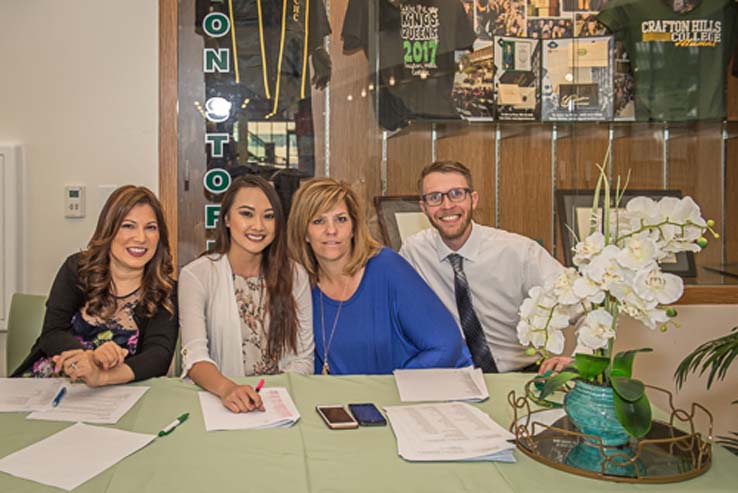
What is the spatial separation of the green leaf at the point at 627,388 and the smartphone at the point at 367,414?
1.55 ft

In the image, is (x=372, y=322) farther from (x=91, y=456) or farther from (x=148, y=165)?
(x=148, y=165)

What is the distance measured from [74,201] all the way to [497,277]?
6.25 feet

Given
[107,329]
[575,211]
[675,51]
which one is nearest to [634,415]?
[107,329]

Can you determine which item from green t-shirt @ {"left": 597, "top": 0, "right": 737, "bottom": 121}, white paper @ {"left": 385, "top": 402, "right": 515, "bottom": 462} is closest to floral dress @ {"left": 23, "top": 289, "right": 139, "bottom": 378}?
white paper @ {"left": 385, "top": 402, "right": 515, "bottom": 462}

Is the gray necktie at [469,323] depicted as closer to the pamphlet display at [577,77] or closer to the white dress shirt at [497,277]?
the white dress shirt at [497,277]

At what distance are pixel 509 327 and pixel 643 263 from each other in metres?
1.49

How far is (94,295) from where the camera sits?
214 cm

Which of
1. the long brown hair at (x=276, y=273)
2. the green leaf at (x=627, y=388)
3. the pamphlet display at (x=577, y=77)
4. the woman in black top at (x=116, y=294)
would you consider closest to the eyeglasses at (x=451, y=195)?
the long brown hair at (x=276, y=273)

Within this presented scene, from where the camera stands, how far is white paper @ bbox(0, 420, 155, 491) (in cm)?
120

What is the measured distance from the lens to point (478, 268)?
267cm

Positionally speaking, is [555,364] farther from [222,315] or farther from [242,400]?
[222,315]

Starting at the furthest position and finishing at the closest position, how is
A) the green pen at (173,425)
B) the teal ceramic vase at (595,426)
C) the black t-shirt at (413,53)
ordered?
the black t-shirt at (413,53) < the green pen at (173,425) < the teal ceramic vase at (595,426)

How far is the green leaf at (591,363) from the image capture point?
131 cm

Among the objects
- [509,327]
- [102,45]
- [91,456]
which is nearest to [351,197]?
[509,327]
